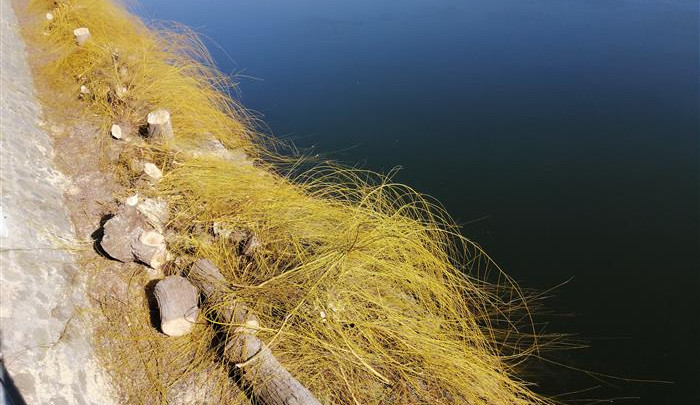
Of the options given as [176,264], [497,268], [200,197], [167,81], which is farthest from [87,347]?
[167,81]

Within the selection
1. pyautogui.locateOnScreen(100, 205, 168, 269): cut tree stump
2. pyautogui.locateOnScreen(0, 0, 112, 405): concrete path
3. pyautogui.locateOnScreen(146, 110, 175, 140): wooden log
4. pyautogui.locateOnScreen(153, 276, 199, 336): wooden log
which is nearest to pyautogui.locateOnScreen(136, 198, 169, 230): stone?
pyautogui.locateOnScreen(100, 205, 168, 269): cut tree stump

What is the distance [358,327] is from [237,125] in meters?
2.72

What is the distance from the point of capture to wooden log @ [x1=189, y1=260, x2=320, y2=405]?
1653 mm

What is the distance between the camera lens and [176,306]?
6.45 feet

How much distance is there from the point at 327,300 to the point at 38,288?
47.6 inches

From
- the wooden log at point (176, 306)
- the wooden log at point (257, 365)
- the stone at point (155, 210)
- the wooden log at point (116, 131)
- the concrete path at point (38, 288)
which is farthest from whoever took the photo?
the wooden log at point (116, 131)

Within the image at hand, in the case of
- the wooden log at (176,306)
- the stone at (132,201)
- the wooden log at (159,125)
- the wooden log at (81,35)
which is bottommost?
the wooden log at (176,306)

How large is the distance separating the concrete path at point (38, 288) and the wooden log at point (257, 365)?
51 centimetres

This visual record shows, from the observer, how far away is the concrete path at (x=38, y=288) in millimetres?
1552

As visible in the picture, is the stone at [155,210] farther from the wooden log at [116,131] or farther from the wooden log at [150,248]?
the wooden log at [116,131]

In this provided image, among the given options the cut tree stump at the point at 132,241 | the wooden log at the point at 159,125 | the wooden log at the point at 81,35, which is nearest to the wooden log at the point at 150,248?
the cut tree stump at the point at 132,241

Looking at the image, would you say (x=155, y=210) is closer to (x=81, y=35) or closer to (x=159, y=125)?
(x=159, y=125)

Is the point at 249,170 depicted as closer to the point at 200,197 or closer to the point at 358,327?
the point at 200,197

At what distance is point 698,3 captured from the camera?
22.4ft
